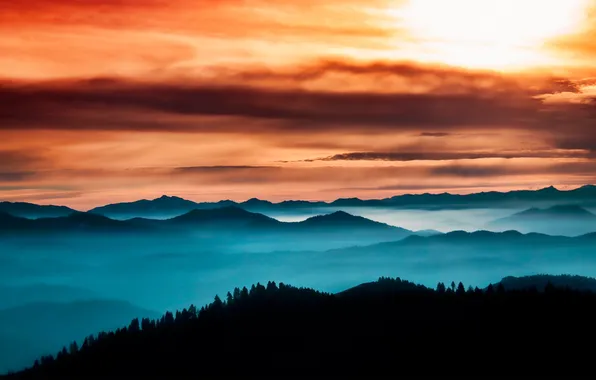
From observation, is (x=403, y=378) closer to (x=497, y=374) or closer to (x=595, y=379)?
(x=497, y=374)

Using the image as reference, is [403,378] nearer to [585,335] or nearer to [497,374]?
[497,374]

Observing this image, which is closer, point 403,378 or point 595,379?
point 595,379

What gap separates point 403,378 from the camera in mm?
198250

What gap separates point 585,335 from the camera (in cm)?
19900

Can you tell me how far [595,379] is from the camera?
593ft

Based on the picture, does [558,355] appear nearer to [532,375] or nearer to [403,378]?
[532,375]

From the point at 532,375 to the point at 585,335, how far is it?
55.6 ft

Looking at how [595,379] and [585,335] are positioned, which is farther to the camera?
[585,335]

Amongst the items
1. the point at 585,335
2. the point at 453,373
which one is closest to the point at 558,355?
the point at 585,335

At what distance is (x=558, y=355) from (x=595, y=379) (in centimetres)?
1786

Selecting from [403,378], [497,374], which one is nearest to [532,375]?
[497,374]

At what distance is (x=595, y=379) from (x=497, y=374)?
2172 cm

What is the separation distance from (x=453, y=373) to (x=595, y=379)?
30.9 metres

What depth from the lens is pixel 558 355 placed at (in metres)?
198
